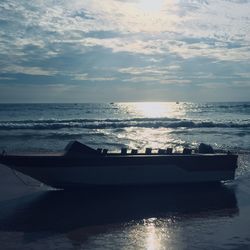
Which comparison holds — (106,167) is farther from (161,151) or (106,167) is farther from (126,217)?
(126,217)

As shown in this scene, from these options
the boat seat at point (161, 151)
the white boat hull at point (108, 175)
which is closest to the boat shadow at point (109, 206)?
the white boat hull at point (108, 175)

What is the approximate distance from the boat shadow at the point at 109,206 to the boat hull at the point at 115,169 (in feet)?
0.92

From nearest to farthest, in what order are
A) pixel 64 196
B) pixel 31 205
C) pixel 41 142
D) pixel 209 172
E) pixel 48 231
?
pixel 48 231 < pixel 31 205 < pixel 64 196 < pixel 209 172 < pixel 41 142

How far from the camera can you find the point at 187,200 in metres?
12.0

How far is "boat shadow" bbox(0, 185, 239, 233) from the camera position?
385 inches

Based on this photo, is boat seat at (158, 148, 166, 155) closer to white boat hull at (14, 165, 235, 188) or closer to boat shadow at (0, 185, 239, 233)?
white boat hull at (14, 165, 235, 188)

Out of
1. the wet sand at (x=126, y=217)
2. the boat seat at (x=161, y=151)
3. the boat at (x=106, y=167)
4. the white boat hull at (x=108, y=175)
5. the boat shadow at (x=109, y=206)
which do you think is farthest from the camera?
the boat seat at (x=161, y=151)

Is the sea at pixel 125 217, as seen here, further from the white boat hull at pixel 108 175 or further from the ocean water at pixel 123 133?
the ocean water at pixel 123 133

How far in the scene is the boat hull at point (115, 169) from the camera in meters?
12.9

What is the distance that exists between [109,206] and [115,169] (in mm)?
1932

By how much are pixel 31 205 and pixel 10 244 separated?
3.16m

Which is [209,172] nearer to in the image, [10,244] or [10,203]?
[10,203]

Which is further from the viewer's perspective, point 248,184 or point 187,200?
point 248,184

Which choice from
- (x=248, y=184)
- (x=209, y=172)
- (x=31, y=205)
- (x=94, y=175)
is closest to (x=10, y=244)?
(x=31, y=205)
